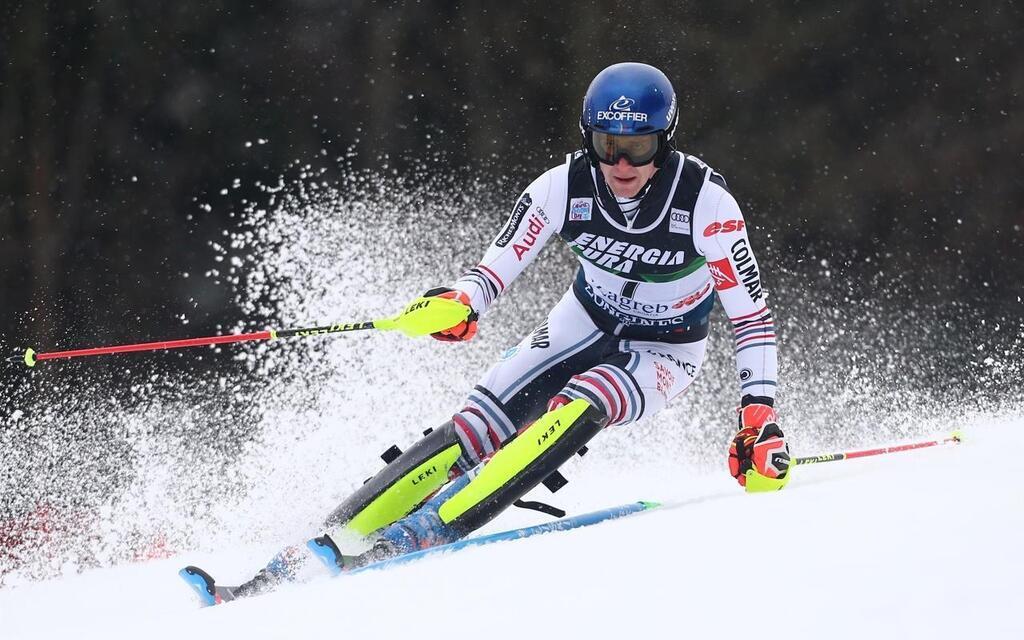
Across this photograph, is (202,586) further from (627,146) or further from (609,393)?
(627,146)

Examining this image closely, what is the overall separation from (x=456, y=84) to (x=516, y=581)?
575 centimetres

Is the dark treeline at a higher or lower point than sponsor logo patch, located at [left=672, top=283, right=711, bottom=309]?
higher

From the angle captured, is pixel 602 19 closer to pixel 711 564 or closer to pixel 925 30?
pixel 925 30

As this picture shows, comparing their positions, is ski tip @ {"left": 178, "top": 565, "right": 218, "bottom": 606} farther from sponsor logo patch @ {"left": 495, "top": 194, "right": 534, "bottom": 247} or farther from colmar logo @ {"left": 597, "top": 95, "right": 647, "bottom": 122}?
colmar logo @ {"left": 597, "top": 95, "right": 647, "bottom": 122}

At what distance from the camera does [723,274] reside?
275cm

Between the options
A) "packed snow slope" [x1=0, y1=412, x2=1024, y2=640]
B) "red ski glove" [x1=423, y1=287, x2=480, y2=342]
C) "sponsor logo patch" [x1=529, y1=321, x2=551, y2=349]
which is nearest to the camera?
"packed snow slope" [x1=0, y1=412, x2=1024, y2=640]

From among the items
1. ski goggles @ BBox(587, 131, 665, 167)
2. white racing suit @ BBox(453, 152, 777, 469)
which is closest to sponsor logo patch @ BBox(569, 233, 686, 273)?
white racing suit @ BBox(453, 152, 777, 469)

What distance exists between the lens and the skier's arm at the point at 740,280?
2.72 m

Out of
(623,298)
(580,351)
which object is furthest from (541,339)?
(623,298)

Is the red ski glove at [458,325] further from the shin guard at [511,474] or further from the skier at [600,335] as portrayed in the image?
the shin guard at [511,474]

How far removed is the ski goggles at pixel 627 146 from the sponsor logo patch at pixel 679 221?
17cm

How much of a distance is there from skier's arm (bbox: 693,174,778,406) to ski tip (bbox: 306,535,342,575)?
1148mm

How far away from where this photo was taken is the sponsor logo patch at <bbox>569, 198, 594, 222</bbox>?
2.88m

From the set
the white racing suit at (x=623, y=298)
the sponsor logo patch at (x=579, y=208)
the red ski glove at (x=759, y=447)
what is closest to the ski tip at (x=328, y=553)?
the white racing suit at (x=623, y=298)
